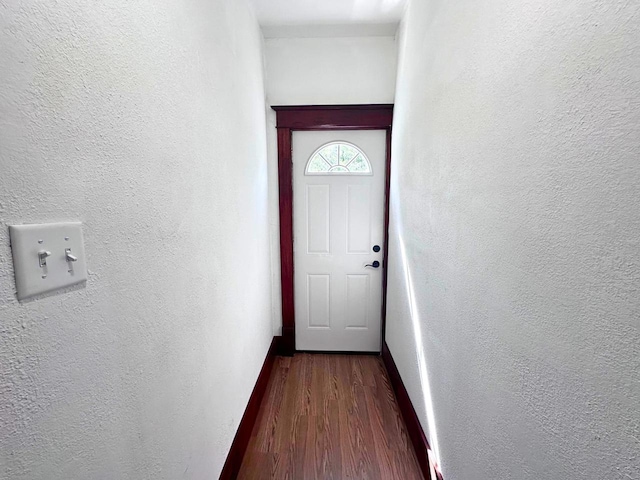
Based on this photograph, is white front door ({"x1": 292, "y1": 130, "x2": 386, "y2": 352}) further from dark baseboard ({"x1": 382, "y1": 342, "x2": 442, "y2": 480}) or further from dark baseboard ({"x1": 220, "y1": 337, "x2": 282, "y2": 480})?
dark baseboard ({"x1": 220, "y1": 337, "x2": 282, "y2": 480})

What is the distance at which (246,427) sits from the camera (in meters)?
1.67

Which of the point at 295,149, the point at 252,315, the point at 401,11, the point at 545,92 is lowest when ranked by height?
the point at 252,315

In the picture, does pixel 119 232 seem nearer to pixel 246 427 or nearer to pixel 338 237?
pixel 246 427

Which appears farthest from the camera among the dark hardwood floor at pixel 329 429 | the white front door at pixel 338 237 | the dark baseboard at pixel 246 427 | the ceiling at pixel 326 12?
the white front door at pixel 338 237

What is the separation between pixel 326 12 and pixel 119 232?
2.19m

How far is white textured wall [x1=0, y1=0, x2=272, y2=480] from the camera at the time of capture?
47 cm

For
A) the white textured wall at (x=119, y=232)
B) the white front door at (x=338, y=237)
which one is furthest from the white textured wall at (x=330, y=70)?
the white textured wall at (x=119, y=232)

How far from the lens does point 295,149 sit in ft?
8.37

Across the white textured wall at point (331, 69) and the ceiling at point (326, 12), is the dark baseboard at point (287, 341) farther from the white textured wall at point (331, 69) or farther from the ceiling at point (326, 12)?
the ceiling at point (326, 12)

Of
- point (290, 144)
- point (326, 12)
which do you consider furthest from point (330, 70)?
point (290, 144)

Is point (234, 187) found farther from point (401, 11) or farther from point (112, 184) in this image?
point (401, 11)

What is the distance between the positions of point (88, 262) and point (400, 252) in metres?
1.83

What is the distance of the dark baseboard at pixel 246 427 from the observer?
4.60 feet

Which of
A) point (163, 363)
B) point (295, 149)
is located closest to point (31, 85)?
point (163, 363)
